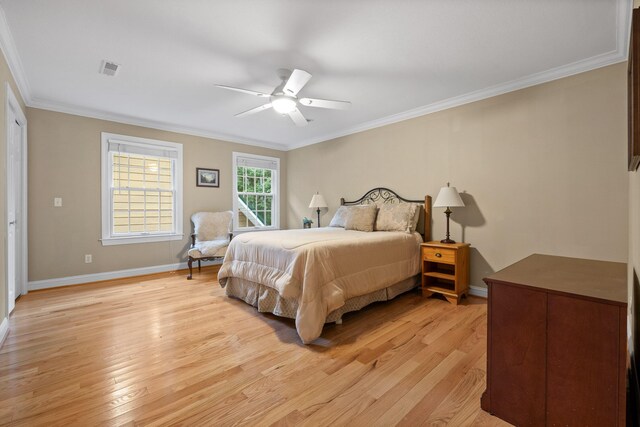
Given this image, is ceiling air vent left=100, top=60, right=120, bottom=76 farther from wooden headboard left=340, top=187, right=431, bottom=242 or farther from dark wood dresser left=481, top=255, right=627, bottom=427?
dark wood dresser left=481, top=255, right=627, bottom=427

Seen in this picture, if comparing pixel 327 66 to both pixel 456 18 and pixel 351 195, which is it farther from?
pixel 351 195

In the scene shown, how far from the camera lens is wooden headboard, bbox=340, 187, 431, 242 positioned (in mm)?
3855

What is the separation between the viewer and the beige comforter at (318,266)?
7.80ft

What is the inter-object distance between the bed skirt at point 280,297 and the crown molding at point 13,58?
9.27 feet

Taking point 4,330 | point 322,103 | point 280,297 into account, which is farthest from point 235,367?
point 322,103

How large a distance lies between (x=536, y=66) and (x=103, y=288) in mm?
5634

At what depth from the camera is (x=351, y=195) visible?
4.89m

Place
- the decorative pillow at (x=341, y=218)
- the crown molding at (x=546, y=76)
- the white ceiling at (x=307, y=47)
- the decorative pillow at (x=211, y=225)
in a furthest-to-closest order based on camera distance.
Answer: the decorative pillow at (x=211, y=225) < the decorative pillow at (x=341, y=218) < the crown molding at (x=546, y=76) < the white ceiling at (x=307, y=47)

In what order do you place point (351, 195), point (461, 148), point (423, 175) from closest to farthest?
point (461, 148) < point (423, 175) < point (351, 195)

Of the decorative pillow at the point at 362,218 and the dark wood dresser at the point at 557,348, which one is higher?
the decorative pillow at the point at 362,218

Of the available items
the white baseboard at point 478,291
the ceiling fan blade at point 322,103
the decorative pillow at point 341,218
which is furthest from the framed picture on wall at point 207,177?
the white baseboard at point 478,291

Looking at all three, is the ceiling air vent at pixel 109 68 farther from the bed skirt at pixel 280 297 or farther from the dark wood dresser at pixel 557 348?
the dark wood dresser at pixel 557 348

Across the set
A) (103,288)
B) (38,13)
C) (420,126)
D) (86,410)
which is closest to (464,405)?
(86,410)

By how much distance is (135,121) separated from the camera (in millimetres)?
4395
